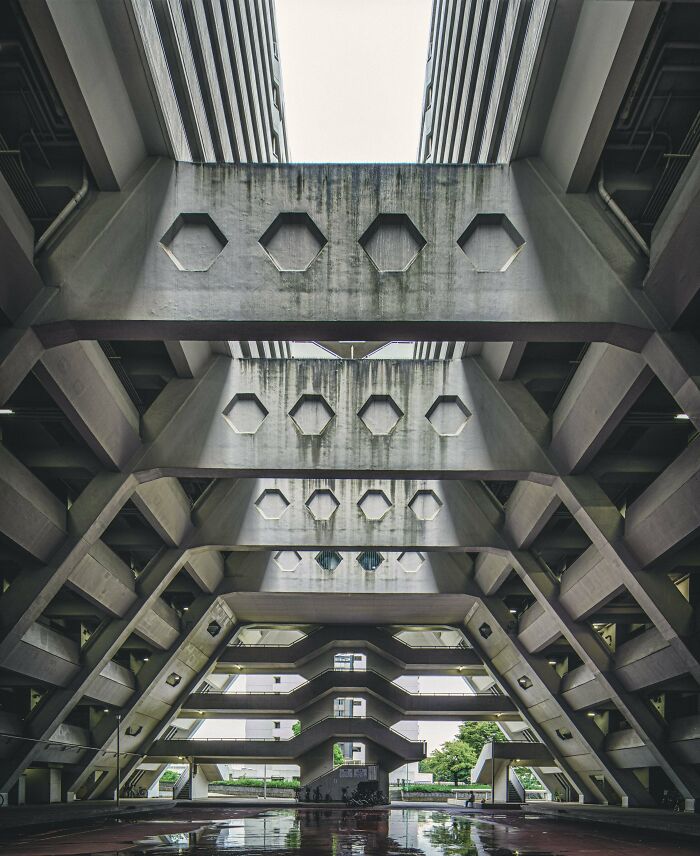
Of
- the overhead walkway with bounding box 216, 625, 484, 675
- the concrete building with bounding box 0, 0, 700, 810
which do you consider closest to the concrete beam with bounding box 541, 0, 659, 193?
the concrete building with bounding box 0, 0, 700, 810

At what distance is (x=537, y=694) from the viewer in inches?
1686

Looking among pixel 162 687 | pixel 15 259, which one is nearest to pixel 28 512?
pixel 15 259

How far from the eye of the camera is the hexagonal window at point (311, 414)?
23344 mm

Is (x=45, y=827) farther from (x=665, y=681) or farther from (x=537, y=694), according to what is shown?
(x=537, y=694)

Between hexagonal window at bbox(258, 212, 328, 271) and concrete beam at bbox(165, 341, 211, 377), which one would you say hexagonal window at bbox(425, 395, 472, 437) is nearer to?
concrete beam at bbox(165, 341, 211, 377)

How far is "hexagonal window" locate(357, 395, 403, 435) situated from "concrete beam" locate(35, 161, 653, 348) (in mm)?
8054

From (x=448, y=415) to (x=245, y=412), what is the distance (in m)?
5.25

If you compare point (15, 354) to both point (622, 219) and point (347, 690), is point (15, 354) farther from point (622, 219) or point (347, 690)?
point (347, 690)

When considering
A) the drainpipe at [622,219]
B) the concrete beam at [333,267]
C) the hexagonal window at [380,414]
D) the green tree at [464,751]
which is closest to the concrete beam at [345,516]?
the hexagonal window at [380,414]

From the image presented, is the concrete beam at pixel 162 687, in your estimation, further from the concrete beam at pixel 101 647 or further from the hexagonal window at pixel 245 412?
the hexagonal window at pixel 245 412

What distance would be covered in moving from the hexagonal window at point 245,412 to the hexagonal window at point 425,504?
27.4ft

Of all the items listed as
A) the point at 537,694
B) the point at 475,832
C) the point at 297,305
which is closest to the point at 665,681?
the point at 475,832

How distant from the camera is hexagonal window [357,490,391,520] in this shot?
2997 cm

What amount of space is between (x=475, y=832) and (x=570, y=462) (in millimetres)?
8865
